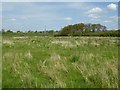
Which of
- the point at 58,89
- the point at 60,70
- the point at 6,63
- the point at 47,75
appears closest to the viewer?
the point at 58,89

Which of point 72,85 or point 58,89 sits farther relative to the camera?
point 72,85

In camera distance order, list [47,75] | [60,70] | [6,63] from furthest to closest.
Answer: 1. [6,63]
2. [60,70]
3. [47,75]

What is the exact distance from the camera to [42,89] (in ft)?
24.0

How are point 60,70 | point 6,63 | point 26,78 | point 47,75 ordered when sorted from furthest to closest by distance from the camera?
point 6,63 < point 60,70 < point 47,75 < point 26,78

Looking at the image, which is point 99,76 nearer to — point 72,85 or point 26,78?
point 72,85

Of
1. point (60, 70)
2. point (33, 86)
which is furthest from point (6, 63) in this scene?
point (33, 86)

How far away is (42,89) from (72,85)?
102cm

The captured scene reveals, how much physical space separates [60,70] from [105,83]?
2.22 m

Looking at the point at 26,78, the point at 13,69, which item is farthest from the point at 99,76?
the point at 13,69

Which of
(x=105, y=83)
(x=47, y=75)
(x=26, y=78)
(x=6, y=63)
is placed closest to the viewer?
(x=105, y=83)

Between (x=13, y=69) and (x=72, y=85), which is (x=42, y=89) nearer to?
(x=72, y=85)

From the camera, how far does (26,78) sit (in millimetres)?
8305

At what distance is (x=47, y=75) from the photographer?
8898 mm

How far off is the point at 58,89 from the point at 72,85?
74 centimetres
